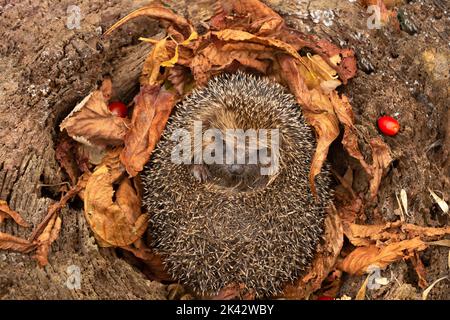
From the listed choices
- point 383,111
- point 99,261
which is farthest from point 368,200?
point 99,261

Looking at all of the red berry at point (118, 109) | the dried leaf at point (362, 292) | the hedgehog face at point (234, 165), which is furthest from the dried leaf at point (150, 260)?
the dried leaf at point (362, 292)

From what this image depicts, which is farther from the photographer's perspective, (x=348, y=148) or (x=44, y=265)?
(x=348, y=148)

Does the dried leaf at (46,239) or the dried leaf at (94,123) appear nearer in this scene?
the dried leaf at (46,239)

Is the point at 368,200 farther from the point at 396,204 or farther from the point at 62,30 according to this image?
the point at 62,30

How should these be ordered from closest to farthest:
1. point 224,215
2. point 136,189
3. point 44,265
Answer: point 44,265, point 224,215, point 136,189

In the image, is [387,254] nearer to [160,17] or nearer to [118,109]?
[118,109]

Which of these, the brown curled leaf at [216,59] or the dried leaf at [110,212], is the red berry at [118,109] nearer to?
the dried leaf at [110,212]
